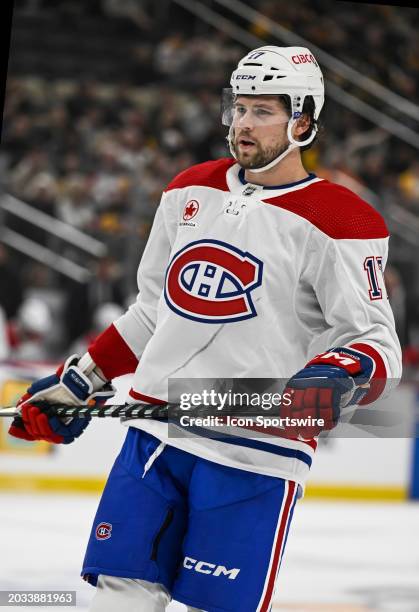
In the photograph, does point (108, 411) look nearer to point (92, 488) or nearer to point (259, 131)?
point (259, 131)

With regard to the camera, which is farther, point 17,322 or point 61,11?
point 61,11

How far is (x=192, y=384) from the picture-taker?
75.3 inches

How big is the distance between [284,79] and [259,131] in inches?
4.1

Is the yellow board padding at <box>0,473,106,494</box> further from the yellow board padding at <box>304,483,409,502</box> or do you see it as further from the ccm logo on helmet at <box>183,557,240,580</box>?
the ccm logo on helmet at <box>183,557,240,580</box>

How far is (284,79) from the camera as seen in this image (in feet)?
6.48

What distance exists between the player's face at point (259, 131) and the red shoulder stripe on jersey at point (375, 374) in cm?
36

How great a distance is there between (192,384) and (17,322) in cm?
484

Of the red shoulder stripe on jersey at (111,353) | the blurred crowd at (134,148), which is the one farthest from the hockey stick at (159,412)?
the blurred crowd at (134,148)

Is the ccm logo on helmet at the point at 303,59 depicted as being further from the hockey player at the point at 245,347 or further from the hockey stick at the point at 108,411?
the hockey stick at the point at 108,411

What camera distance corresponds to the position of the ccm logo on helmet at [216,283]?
189 cm

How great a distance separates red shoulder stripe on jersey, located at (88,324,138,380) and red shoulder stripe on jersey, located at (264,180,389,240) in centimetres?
40

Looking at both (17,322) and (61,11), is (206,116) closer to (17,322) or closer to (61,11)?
(61,11)

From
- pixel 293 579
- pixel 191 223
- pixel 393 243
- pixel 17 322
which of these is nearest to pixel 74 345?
pixel 17 322

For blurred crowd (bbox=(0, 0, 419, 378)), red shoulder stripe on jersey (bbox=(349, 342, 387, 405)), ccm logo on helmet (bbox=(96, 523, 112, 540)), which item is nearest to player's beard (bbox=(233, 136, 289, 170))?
red shoulder stripe on jersey (bbox=(349, 342, 387, 405))
